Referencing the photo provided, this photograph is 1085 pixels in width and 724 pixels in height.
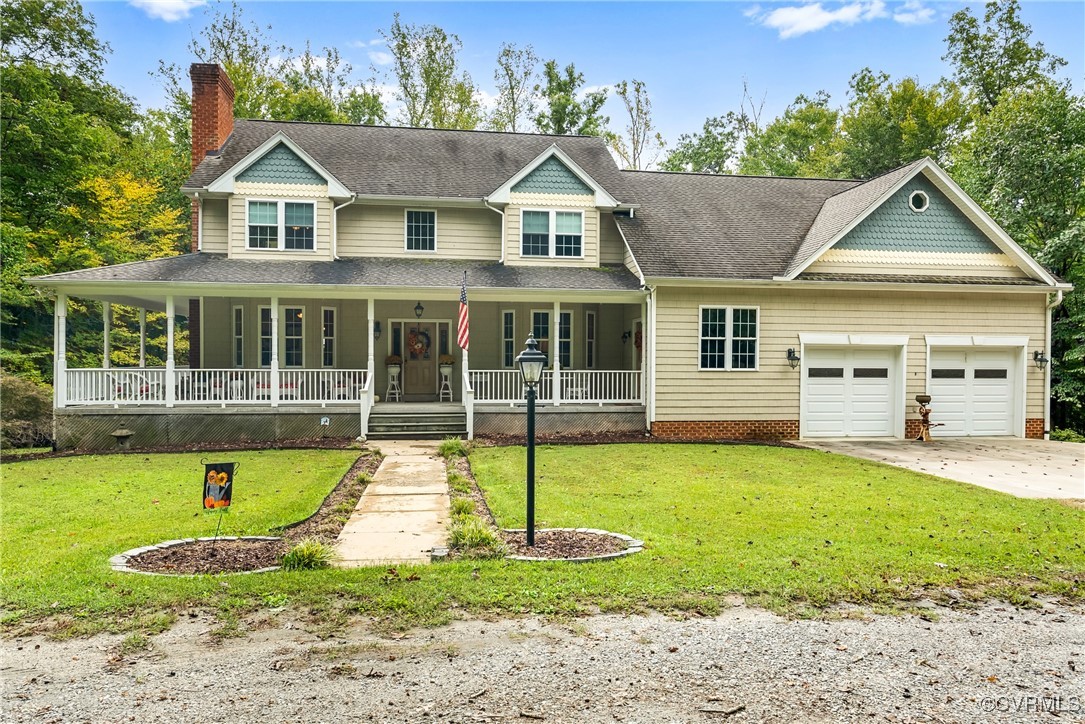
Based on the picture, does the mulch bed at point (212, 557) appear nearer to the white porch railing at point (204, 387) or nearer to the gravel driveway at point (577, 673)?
the gravel driveway at point (577, 673)

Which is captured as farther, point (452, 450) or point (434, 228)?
point (434, 228)

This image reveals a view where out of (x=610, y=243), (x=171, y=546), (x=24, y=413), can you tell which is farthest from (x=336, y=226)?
(x=171, y=546)

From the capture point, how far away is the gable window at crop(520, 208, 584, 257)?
55.1ft

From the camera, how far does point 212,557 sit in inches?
231

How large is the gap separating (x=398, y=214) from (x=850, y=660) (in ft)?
49.6

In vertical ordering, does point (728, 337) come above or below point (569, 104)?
below

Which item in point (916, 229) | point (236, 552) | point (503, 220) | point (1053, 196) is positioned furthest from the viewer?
point (1053, 196)

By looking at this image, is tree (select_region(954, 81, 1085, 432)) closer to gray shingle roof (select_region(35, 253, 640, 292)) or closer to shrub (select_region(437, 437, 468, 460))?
gray shingle roof (select_region(35, 253, 640, 292))

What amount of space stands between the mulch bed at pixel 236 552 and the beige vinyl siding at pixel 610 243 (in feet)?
37.6

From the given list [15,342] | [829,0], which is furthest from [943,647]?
[15,342]

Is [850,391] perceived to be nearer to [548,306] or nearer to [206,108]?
[548,306]

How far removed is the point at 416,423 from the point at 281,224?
20.0 ft

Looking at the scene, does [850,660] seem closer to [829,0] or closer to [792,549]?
[792,549]

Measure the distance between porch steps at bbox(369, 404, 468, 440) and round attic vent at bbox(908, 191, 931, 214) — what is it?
11.8 m
